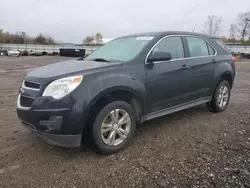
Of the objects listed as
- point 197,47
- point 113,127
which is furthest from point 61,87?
point 197,47

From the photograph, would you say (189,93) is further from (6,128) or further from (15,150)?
(6,128)

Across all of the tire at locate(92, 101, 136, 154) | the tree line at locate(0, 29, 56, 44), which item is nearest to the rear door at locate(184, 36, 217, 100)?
the tire at locate(92, 101, 136, 154)

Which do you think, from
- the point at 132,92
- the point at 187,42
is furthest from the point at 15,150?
the point at 187,42

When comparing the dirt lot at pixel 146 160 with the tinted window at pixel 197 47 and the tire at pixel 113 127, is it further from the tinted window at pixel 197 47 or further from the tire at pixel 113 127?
the tinted window at pixel 197 47

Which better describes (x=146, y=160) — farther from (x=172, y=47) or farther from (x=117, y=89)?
(x=172, y=47)

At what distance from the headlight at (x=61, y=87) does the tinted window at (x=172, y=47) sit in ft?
5.11

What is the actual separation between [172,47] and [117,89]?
1540 millimetres

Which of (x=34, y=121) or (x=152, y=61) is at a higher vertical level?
(x=152, y=61)

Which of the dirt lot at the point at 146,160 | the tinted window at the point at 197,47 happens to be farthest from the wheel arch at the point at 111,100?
the tinted window at the point at 197,47

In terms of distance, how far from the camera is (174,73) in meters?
3.78

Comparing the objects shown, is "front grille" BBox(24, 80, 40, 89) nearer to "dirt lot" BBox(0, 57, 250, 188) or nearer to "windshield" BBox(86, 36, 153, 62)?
"dirt lot" BBox(0, 57, 250, 188)

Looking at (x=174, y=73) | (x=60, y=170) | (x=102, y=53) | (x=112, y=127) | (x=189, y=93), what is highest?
(x=102, y=53)

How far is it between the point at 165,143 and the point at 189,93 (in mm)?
1163

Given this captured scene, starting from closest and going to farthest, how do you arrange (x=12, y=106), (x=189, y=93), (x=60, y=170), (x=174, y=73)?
1. (x=60, y=170)
2. (x=174, y=73)
3. (x=189, y=93)
4. (x=12, y=106)
